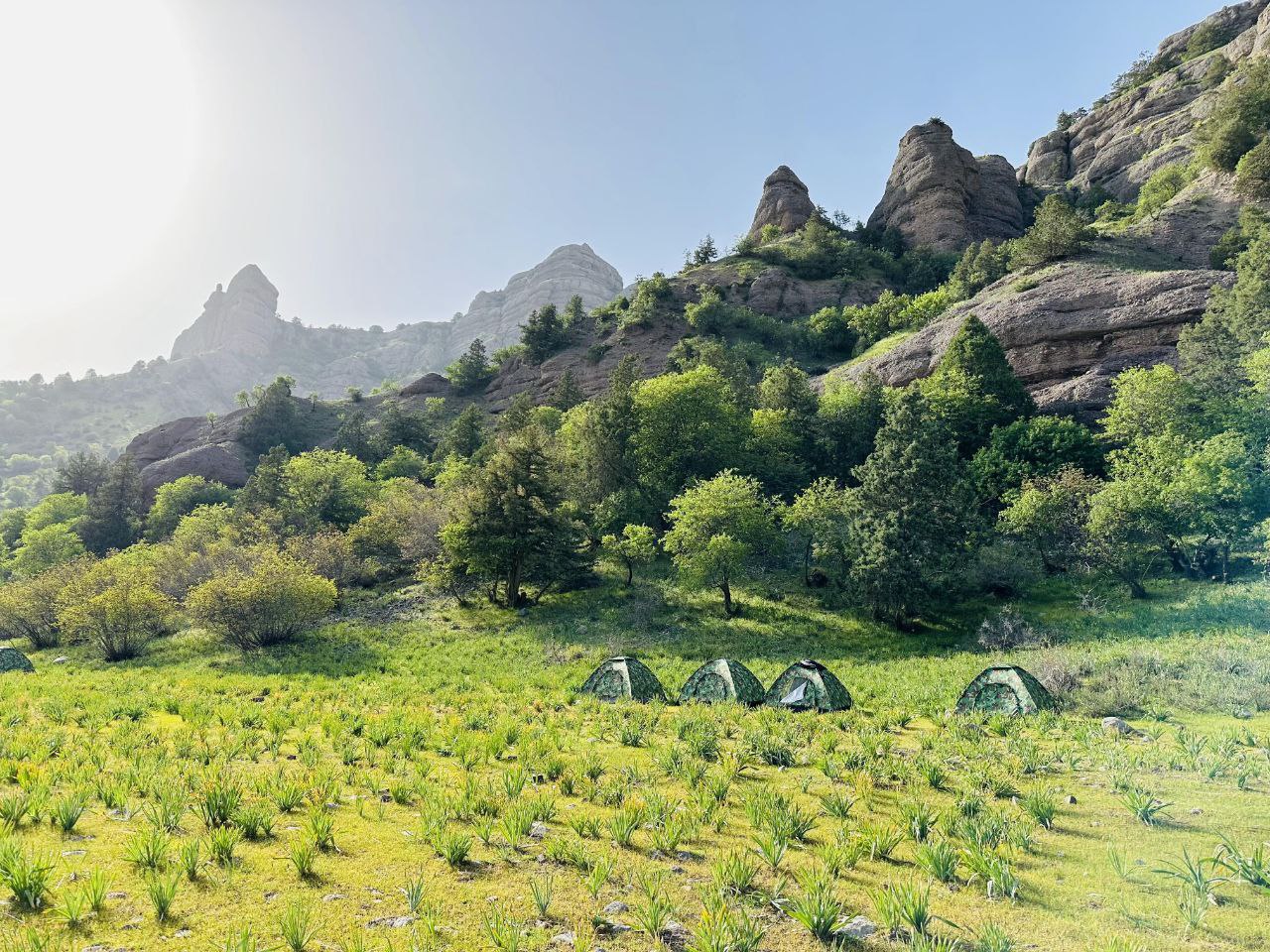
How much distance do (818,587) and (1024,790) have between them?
1104 inches

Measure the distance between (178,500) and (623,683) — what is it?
73.6 metres

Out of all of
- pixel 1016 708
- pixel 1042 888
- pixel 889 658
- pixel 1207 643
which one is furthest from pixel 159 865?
pixel 1207 643

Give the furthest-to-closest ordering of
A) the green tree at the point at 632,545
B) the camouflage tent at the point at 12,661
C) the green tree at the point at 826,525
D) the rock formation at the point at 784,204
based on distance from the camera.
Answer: the rock formation at the point at 784,204 → the green tree at the point at 632,545 → the green tree at the point at 826,525 → the camouflage tent at the point at 12,661

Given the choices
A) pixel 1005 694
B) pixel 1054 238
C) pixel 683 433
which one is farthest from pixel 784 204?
pixel 1005 694

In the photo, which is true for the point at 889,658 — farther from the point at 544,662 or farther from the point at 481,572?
the point at 481,572

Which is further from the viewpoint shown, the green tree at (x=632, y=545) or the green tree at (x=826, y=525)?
the green tree at (x=632, y=545)

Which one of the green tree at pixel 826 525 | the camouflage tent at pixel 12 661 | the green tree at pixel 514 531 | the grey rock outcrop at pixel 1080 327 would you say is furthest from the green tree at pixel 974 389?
the camouflage tent at pixel 12 661

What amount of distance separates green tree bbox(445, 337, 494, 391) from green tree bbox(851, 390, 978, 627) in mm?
75877

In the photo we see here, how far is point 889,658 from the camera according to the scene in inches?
1104

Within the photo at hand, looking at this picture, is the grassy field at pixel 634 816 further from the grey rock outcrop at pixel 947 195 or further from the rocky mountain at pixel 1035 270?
the grey rock outcrop at pixel 947 195

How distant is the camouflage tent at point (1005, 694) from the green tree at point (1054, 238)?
2200 inches

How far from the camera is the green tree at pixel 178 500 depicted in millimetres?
68938

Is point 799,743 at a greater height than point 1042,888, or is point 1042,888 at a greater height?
point 1042,888

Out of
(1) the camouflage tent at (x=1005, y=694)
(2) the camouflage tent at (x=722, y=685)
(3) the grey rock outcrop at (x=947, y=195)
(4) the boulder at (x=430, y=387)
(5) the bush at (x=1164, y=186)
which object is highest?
(3) the grey rock outcrop at (x=947, y=195)
